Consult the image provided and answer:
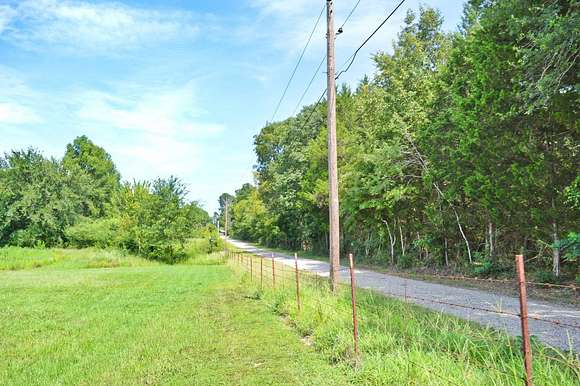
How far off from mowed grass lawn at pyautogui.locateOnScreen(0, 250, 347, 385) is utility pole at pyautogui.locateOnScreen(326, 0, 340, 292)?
6.64ft

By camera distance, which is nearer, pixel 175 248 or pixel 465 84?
pixel 465 84

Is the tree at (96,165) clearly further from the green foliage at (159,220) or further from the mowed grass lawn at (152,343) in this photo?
the mowed grass lawn at (152,343)

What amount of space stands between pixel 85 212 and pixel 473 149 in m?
50.5

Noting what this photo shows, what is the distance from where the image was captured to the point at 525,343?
294cm

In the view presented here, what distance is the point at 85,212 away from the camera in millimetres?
53375

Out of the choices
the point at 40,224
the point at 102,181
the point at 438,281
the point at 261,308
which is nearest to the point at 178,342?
the point at 261,308

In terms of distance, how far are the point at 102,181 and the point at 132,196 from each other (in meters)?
34.6

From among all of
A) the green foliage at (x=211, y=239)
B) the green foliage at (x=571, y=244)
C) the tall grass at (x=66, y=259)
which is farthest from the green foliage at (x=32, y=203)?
the green foliage at (x=571, y=244)

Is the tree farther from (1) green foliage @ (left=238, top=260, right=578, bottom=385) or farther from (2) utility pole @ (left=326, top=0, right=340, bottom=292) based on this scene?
(1) green foliage @ (left=238, top=260, right=578, bottom=385)

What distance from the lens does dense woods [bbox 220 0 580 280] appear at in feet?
34.6

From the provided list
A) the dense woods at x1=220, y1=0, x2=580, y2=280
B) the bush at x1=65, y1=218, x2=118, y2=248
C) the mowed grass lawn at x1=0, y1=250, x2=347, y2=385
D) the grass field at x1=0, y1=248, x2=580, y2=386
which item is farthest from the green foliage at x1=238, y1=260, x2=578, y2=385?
the bush at x1=65, y1=218, x2=118, y2=248

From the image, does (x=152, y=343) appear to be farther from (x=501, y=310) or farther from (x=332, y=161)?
(x=332, y=161)

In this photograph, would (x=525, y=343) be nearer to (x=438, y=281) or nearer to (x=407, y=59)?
(x=438, y=281)

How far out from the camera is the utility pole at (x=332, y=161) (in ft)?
33.9
